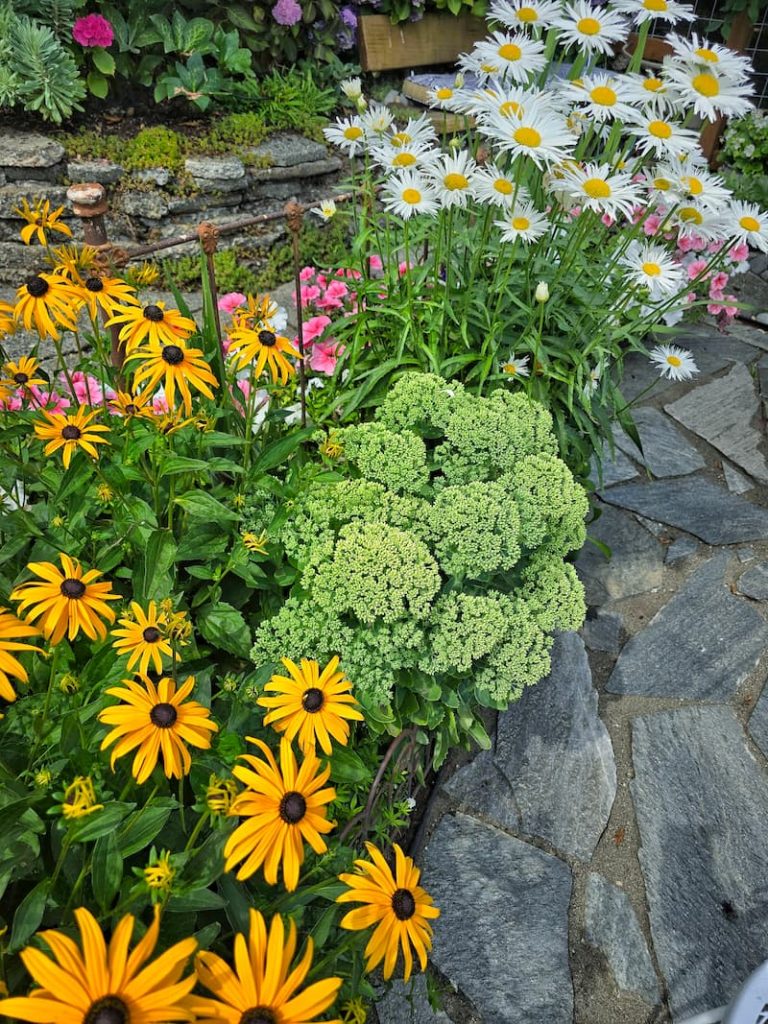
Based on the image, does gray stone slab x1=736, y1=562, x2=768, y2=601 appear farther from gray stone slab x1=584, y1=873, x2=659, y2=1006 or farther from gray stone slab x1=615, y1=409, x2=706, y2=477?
gray stone slab x1=584, y1=873, x2=659, y2=1006

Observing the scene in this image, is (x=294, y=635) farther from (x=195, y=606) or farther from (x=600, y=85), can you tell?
(x=600, y=85)

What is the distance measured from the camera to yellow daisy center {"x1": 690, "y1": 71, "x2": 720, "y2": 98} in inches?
69.0

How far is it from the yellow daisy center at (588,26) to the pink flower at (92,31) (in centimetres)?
282

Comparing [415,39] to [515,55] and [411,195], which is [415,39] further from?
[411,195]

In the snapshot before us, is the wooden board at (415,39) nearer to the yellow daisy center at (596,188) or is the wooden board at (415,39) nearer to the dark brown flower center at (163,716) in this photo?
the yellow daisy center at (596,188)

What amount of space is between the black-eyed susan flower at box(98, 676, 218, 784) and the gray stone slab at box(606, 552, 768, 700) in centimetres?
142

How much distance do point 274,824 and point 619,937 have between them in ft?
3.63

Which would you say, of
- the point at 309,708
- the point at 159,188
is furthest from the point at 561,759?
the point at 159,188

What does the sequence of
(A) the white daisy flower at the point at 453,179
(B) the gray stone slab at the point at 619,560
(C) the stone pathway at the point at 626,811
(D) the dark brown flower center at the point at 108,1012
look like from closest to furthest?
(D) the dark brown flower center at the point at 108,1012, (C) the stone pathway at the point at 626,811, (A) the white daisy flower at the point at 453,179, (B) the gray stone slab at the point at 619,560

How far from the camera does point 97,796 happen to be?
3.37 feet

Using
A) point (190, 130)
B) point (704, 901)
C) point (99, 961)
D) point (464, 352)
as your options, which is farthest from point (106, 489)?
point (190, 130)

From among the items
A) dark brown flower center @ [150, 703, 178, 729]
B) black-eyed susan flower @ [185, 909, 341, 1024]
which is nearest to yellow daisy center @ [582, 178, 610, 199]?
dark brown flower center @ [150, 703, 178, 729]

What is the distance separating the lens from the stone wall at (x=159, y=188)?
11.8ft

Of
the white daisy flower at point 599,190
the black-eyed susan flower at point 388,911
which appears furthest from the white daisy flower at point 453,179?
the black-eyed susan flower at point 388,911
